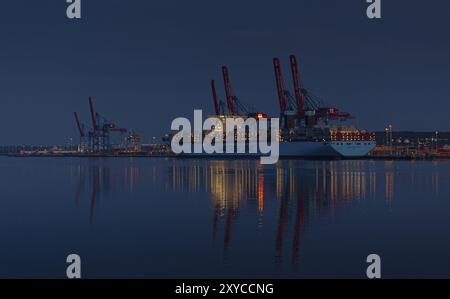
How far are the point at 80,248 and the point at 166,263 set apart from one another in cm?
313

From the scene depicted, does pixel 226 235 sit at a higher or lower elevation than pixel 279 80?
lower

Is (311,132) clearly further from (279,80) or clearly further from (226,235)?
(226,235)

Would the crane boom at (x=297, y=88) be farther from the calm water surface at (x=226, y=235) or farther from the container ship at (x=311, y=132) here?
the calm water surface at (x=226, y=235)

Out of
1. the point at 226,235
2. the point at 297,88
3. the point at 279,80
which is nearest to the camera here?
the point at 226,235

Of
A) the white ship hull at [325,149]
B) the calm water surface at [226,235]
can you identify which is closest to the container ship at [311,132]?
the white ship hull at [325,149]

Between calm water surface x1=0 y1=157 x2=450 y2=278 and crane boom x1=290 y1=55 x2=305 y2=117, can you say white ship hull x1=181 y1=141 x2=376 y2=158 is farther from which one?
calm water surface x1=0 y1=157 x2=450 y2=278

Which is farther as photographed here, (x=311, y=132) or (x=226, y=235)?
(x=311, y=132)

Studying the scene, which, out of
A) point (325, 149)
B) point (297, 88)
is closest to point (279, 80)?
point (297, 88)

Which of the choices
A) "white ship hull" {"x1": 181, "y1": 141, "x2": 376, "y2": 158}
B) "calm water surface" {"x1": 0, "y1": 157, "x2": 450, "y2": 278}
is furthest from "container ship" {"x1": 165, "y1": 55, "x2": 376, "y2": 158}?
"calm water surface" {"x1": 0, "y1": 157, "x2": 450, "y2": 278}

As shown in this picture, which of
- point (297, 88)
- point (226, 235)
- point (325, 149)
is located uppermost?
point (297, 88)

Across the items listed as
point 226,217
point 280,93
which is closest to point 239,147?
point 280,93

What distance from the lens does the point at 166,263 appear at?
13977 millimetres

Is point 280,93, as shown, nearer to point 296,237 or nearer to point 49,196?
point 49,196
